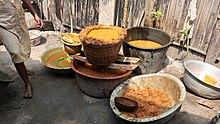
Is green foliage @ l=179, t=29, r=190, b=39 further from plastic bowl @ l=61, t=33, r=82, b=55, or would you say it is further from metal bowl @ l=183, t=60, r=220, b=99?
plastic bowl @ l=61, t=33, r=82, b=55

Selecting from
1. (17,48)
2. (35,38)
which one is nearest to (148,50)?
(17,48)

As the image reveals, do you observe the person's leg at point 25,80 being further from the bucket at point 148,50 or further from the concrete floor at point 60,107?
the bucket at point 148,50

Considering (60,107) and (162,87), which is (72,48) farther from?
(162,87)

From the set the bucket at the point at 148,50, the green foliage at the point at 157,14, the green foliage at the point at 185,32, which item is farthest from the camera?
the green foliage at the point at 157,14

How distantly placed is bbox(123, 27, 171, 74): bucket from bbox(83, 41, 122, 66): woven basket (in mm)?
476

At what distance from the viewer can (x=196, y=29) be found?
11.7 feet

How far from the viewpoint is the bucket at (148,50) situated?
3.25 m

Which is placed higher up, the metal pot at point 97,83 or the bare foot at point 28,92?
the metal pot at point 97,83

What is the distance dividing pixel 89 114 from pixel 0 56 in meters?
2.33

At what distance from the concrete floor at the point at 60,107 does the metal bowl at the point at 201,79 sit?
17 centimetres

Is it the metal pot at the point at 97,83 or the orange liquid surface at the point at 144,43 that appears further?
the orange liquid surface at the point at 144,43

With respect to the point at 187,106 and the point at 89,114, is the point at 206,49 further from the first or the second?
the point at 89,114

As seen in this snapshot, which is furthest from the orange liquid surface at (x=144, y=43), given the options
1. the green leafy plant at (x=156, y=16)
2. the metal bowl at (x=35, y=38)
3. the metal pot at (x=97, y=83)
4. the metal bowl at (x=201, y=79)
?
the metal bowl at (x=35, y=38)

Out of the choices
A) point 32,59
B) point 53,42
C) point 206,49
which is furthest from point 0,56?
point 206,49
